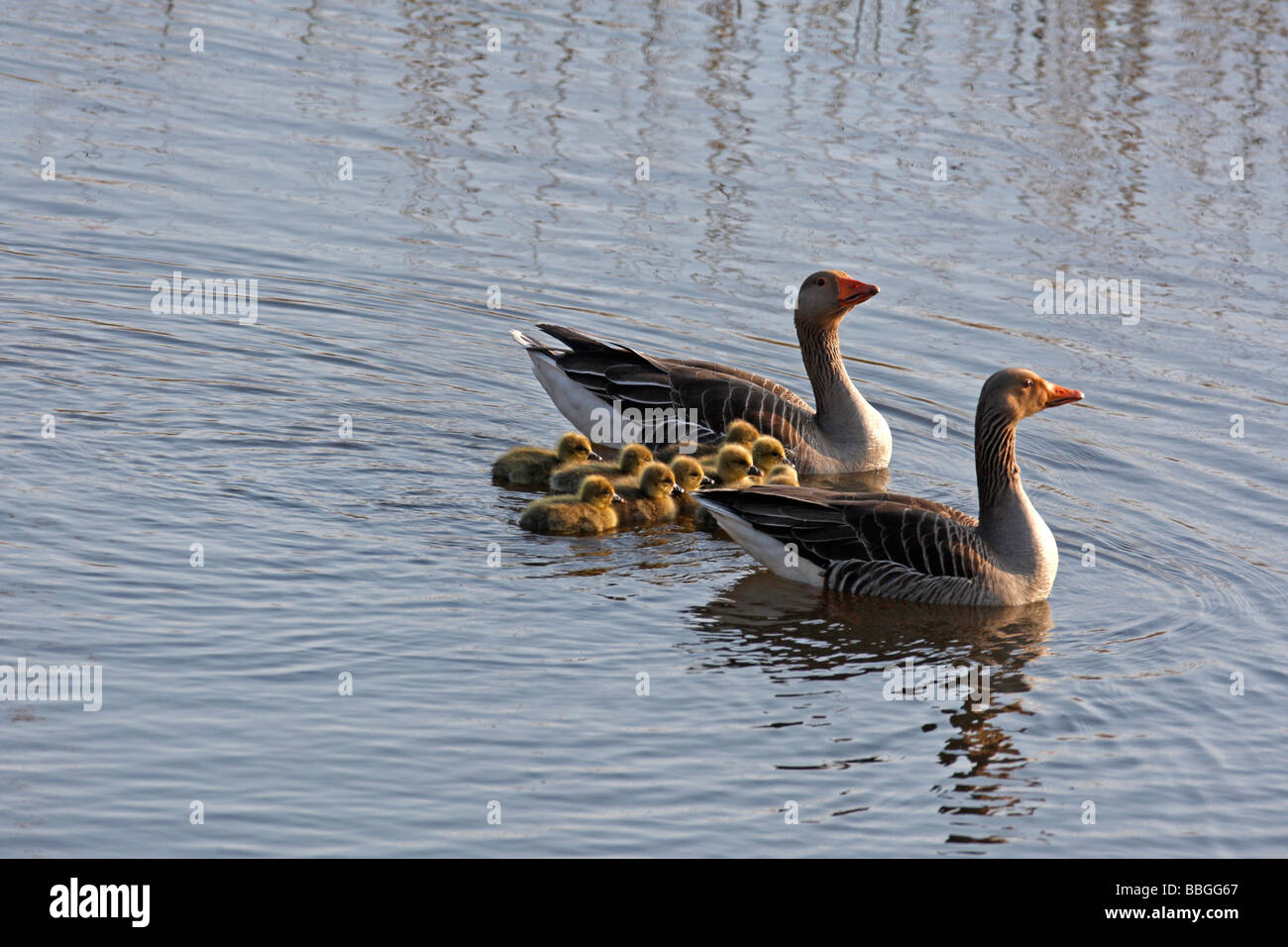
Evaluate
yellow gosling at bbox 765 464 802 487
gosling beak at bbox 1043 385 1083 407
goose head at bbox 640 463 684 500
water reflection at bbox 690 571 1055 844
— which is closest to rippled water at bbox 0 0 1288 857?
water reflection at bbox 690 571 1055 844

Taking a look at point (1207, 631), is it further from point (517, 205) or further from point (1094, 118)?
point (1094, 118)

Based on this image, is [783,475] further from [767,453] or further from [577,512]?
[577,512]

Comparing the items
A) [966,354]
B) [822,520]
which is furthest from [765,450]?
[966,354]

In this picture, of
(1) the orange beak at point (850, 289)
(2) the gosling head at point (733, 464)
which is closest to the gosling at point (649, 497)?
(2) the gosling head at point (733, 464)

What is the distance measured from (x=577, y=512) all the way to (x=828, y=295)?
3.14 metres

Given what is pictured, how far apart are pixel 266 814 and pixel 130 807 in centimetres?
59

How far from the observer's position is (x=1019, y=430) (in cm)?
1352

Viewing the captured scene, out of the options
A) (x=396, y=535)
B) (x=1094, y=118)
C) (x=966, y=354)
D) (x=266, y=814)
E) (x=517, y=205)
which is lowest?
(x=266, y=814)

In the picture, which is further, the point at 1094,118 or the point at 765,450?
the point at 1094,118

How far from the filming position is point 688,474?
11562 mm

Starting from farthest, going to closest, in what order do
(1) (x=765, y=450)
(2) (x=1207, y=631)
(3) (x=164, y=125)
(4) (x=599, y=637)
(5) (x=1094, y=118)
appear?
(5) (x=1094, y=118) < (3) (x=164, y=125) < (1) (x=765, y=450) < (2) (x=1207, y=631) < (4) (x=599, y=637)

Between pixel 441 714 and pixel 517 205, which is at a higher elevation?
pixel 517 205

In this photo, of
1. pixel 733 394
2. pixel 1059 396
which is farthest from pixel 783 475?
pixel 1059 396

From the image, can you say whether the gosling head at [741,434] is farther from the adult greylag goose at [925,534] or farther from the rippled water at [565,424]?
the adult greylag goose at [925,534]
